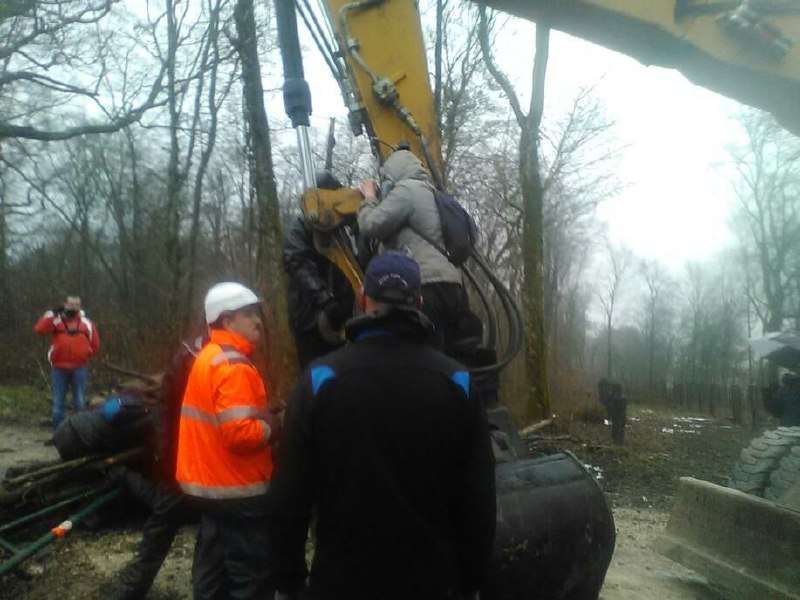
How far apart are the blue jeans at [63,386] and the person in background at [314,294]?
7016 millimetres

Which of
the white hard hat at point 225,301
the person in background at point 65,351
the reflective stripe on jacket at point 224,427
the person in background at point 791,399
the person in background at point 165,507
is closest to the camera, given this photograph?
the reflective stripe on jacket at point 224,427

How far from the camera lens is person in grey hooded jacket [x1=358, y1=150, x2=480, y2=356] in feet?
11.9

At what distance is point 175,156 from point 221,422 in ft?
68.6

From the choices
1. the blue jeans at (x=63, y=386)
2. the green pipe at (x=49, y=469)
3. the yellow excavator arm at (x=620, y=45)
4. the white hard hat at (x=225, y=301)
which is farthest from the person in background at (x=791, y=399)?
the blue jeans at (x=63, y=386)

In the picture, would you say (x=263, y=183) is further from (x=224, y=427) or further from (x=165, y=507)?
(x=224, y=427)

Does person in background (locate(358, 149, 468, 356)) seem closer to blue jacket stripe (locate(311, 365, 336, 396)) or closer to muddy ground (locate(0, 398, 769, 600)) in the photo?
blue jacket stripe (locate(311, 365, 336, 396))

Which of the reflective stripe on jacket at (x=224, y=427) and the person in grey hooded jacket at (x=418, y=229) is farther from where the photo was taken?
the person in grey hooded jacket at (x=418, y=229)

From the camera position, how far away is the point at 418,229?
3.71 metres

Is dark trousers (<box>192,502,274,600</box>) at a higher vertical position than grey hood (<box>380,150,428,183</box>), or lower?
lower

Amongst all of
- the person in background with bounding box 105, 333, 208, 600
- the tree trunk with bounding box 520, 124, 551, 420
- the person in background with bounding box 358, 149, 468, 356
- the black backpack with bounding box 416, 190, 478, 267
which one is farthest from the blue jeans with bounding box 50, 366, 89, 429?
the black backpack with bounding box 416, 190, 478, 267

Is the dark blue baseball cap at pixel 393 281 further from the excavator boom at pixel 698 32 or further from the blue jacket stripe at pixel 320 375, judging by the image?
the excavator boom at pixel 698 32

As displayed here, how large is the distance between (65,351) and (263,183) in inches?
163

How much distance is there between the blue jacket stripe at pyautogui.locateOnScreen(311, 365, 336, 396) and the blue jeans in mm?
8853

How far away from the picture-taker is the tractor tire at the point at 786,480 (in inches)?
189
